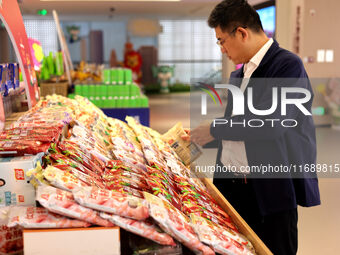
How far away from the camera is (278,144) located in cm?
196

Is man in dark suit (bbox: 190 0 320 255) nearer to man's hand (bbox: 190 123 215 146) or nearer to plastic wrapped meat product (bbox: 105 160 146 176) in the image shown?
man's hand (bbox: 190 123 215 146)

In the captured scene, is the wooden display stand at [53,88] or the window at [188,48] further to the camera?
the window at [188,48]

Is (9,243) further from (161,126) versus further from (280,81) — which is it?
(161,126)

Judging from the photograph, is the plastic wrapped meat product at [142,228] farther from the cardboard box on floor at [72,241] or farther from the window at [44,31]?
the window at [44,31]

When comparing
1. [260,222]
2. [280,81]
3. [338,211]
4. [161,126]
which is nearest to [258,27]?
[280,81]

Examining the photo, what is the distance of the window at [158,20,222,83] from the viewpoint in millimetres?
20141

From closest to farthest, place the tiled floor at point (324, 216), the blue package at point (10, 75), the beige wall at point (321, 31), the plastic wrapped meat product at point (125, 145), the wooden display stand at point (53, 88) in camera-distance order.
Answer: the plastic wrapped meat product at point (125, 145) < the blue package at point (10, 75) < the tiled floor at point (324, 216) < the wooden display stand at point (53, 88) < the beige wall at point (321, 31)

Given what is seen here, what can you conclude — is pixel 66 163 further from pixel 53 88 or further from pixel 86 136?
pixel 53 88

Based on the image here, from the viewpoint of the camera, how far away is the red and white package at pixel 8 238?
4.70 feet

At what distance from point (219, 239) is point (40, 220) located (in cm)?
61

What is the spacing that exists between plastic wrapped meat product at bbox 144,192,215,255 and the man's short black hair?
3.19ft

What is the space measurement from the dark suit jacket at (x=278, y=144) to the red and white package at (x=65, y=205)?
0.86 m

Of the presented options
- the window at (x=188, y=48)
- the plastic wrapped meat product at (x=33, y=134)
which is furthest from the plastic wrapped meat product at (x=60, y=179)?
the window at (x=188, y=48)

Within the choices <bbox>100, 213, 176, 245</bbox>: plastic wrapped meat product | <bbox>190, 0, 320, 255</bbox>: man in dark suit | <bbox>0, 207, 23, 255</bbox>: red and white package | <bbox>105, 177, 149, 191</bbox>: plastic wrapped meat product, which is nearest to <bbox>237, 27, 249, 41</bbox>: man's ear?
<bbox>190, 0, 320, 255</bbox>: man in dark suit
